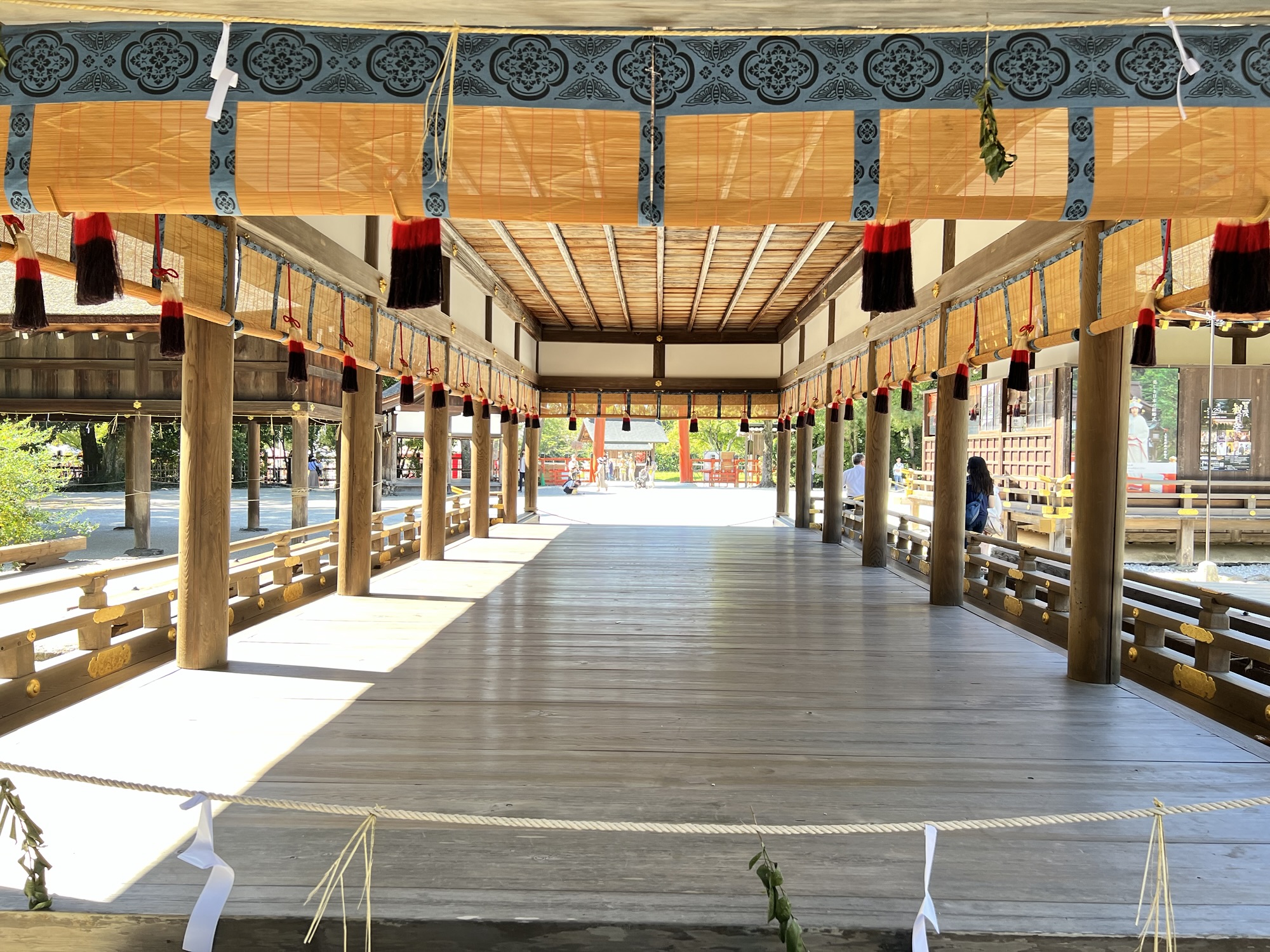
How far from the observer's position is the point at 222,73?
9.75 ft

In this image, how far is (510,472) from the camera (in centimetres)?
1509

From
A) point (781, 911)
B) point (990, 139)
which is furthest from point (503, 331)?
point (781, 911)

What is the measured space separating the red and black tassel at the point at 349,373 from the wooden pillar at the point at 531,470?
9.80 meters

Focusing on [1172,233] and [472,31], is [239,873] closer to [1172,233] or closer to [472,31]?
[472,31]

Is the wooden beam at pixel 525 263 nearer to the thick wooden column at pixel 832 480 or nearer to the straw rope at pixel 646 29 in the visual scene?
the straw rope at pixel 646 29

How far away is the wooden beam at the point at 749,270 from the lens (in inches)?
331

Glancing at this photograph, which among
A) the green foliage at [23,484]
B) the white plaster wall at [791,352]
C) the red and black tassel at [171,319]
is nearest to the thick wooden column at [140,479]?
the green foliage at [23,484]

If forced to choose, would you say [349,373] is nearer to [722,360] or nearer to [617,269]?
[617,269]

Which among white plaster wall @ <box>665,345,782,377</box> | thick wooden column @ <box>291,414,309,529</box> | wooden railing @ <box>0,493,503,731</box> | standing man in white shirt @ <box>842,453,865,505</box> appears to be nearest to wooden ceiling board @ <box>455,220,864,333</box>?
white plaster wall @ <box>665,345,782,377</box>

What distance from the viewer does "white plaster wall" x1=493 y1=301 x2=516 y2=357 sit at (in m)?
11.8

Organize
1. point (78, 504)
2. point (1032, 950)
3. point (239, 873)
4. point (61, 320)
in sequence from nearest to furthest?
point (1032, 950) → point (239, 873) → point (61, 320) → point (78, 504)

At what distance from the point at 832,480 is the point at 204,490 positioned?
29.5ft

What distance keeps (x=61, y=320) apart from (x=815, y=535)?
35.4ft

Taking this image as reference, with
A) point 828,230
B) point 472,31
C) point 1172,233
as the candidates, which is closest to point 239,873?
point 472,31
